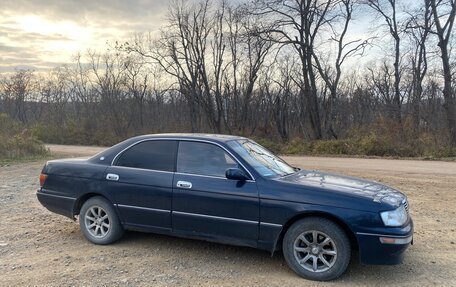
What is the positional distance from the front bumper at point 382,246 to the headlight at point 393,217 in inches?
2.8

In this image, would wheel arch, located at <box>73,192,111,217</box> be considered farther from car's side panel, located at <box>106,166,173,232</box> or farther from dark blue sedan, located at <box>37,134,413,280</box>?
car's side panel, located at <box>106,166,173,232</box>

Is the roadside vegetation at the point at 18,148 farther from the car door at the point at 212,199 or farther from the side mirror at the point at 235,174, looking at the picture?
the side mirror at the point at 235,174

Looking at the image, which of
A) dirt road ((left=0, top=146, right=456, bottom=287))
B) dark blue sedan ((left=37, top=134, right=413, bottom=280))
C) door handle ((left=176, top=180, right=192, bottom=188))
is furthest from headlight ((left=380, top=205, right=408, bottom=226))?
door handle ((left=176, top=180, right=192, bottom=188))

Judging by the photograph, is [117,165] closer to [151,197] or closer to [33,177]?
[151,197]

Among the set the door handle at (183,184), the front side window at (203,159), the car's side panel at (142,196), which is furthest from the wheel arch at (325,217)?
the car's side panel at (142,196)

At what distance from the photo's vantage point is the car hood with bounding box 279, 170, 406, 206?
4254 mm

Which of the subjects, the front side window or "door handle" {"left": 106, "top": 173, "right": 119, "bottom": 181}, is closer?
the front side window

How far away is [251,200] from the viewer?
4.42m

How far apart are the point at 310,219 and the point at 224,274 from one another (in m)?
1.14

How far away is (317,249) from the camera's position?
4.22 meters

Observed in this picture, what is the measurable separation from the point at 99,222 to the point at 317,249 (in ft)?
9.67

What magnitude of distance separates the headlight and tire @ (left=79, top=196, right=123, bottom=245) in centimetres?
331

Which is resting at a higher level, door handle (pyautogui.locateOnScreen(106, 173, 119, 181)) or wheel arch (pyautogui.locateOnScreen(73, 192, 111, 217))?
door handle (pyautogui.locateOnScreen(106, 173, 119, 181))

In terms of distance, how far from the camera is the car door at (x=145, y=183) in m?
4.92
